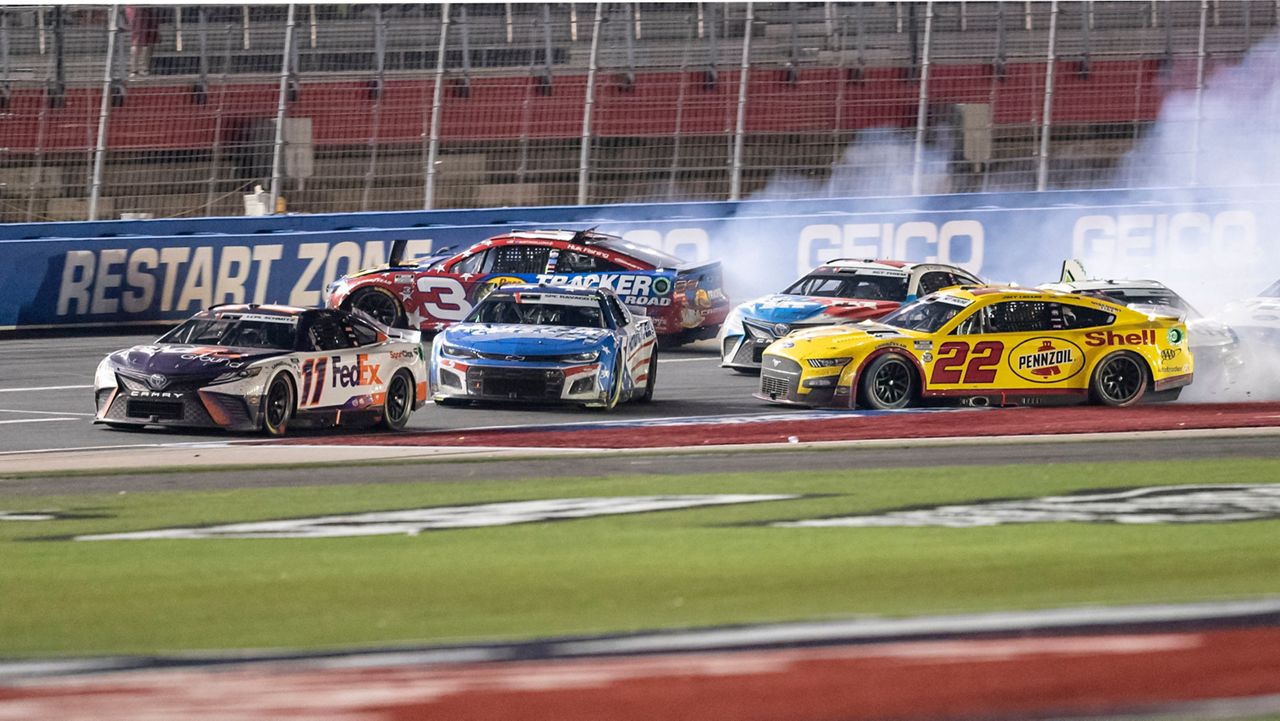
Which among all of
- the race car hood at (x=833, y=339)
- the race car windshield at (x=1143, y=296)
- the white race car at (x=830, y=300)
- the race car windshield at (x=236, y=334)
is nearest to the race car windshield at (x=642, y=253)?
the white race car at (x=830, y=300)

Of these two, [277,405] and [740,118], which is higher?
[740,118]

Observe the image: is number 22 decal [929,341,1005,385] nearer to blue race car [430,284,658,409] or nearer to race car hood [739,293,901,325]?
race car hood [739,293,901,325]

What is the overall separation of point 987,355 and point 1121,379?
144 centimetres

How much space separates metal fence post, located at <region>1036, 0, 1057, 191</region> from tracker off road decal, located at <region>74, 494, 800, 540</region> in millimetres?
16310

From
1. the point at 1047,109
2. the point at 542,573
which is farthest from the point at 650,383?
the point at 1047,109

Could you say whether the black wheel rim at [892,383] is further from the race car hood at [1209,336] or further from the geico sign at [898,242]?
the geico sign at [898,242]

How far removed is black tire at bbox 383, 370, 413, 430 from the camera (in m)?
15.9

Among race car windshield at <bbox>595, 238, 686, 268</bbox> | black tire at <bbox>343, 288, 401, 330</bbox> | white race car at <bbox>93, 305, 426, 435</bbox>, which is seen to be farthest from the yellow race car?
black tire at <bbox>343, 288, 401, 330</bbox>

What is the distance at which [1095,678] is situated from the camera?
22.6 ft

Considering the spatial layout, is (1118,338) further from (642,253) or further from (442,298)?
(442,298)

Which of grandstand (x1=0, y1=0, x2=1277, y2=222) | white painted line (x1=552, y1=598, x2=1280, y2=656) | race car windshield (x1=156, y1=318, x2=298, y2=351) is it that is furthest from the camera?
grandstand (x1=0, y1=0, x2=1277, y2=222)

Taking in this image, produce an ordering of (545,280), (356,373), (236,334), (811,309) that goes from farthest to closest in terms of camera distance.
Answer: (545,280)
(811,309)
(356,373)
(236,334)

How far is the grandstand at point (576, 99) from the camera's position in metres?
23.7

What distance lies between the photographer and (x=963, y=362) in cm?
1672
